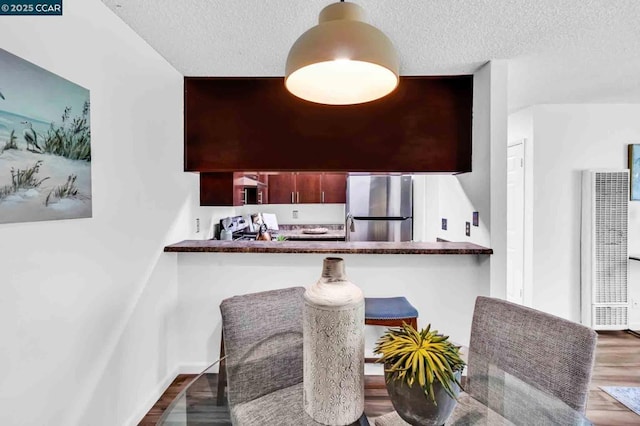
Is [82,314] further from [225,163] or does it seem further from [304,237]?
[304,237]

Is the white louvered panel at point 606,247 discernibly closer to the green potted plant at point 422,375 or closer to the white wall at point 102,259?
the green potted plant at point 422,375

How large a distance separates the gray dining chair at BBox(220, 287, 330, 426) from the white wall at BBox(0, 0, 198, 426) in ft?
2.23

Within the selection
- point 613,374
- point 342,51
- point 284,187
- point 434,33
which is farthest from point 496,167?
point 284,187

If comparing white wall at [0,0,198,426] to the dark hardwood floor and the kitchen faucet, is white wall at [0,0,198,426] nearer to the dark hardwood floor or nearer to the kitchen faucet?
the dark hardwood floor

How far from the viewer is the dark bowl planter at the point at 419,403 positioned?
2.70 feet

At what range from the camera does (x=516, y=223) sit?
351 centimetres

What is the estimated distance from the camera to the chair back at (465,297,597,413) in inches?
41.9

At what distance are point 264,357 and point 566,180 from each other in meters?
3.40

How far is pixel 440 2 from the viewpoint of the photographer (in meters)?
1.56

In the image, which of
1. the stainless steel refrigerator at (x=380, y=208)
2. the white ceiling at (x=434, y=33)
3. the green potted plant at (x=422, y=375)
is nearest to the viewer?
the green potted plant at (x=422, y=375)

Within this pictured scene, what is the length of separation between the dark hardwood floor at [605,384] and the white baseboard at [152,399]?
3 cm

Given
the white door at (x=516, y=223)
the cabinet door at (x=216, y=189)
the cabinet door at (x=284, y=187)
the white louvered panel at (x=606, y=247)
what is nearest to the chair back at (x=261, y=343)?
the cabinet door at (x=216, y=189)

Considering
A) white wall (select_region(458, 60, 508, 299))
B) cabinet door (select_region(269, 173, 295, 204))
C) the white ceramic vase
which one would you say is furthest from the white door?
the white ceramic vase

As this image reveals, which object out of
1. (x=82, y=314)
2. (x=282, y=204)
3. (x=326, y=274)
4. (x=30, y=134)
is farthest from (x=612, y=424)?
(x=282, y=204)
